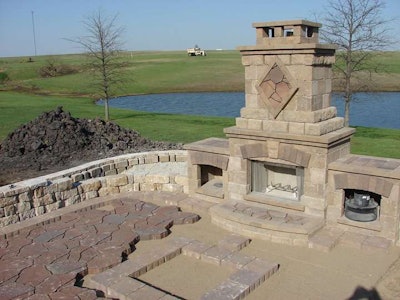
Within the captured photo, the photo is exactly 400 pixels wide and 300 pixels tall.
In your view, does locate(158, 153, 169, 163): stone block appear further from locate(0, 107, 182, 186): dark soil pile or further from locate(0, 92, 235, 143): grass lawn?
locate(0, 92, 235, 143): grass lawn

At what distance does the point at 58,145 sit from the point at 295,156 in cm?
927

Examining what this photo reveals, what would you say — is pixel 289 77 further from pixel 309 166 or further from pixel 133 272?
pixel 133 272

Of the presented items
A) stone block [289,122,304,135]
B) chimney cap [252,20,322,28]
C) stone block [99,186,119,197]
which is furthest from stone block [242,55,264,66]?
stone block [99,186,119,197]

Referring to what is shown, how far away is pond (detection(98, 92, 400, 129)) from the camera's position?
28.7 m

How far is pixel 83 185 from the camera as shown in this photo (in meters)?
11.8

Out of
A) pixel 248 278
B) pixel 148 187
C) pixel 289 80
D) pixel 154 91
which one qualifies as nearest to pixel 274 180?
pixel 289 80

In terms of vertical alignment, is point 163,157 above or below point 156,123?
below

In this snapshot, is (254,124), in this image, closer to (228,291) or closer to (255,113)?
(255,113)

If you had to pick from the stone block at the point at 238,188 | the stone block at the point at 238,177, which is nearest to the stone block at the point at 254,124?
the stone block at the point at 238,177

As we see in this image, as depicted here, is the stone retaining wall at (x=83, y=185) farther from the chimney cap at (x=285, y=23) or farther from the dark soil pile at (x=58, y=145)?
the chimney cap at (x=285, y=23)

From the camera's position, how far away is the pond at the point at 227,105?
2869 centimetres

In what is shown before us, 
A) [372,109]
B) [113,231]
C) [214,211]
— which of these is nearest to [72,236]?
[113,231]

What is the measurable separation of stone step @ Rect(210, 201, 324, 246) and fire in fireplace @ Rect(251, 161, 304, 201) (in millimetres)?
507

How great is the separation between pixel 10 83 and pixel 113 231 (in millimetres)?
54288
